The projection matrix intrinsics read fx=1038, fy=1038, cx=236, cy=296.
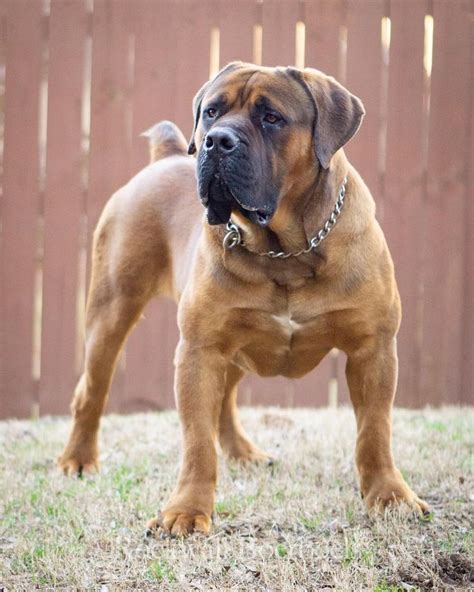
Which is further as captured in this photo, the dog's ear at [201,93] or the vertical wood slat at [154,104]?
the vertical wood slat at [154,104]

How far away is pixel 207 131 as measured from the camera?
3822 mm

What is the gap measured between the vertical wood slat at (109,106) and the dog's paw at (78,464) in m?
2.37

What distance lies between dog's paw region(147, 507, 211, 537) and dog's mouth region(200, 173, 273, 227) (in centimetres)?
105

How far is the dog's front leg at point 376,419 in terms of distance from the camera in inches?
153

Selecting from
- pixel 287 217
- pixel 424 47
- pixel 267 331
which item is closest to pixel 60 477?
pixel 267 331

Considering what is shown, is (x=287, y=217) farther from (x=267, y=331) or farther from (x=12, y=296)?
(x=12, y=296)

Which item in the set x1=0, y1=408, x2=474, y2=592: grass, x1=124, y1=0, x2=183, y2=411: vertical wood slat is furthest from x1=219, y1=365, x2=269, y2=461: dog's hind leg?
x1=124, y1=0, x2=183, y2=411: vertical wood slat

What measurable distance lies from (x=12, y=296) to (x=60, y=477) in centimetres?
255

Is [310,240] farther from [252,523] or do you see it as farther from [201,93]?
[252,523]

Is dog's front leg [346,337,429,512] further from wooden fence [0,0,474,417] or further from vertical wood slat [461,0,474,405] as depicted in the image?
vertical wood slat [461,0,474,405]

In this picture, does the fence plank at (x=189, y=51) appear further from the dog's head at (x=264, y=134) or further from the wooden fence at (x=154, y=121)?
the dog's head at (x=264, y=134)

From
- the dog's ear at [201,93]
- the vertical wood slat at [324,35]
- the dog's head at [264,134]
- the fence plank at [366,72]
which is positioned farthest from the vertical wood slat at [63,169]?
the dog's head at [264,134]

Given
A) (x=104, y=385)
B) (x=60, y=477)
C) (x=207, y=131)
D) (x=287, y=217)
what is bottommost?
(x=60, y=477)

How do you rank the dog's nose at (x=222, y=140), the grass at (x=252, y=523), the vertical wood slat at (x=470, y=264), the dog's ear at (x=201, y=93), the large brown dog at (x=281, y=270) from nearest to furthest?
the grass at (x=252, y=523) → the dog's nose at (x=222, y=140) → the large brown dog at (x=281, y=270) → the dog's ear at (x=201, y=93) → the vertical wood slat at (x=470, y=264)
